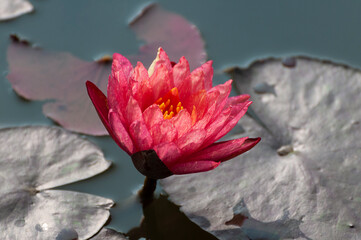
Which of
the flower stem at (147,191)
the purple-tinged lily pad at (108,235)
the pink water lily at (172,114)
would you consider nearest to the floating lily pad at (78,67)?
Answer: the flower stem at (147,191)

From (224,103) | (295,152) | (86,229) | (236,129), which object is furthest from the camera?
(236,129)

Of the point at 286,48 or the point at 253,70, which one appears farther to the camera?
the point at 286,48

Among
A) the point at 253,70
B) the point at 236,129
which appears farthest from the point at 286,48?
the point at 236,129

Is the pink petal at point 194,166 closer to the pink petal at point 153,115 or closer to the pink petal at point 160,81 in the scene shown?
the pink petal at point 153,115

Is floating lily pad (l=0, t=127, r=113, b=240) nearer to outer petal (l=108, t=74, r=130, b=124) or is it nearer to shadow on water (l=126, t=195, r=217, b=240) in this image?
shadow on water (l=126, t=195, r=217, b=240)

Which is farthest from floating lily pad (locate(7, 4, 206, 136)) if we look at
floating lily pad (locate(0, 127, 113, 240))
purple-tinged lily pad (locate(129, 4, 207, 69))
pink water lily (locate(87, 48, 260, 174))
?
pink water lily (locate(87, 48, 260, 174))

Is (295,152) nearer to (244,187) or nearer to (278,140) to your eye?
(278,140)

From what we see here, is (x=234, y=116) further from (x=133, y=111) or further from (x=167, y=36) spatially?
(x=167, y=36)
